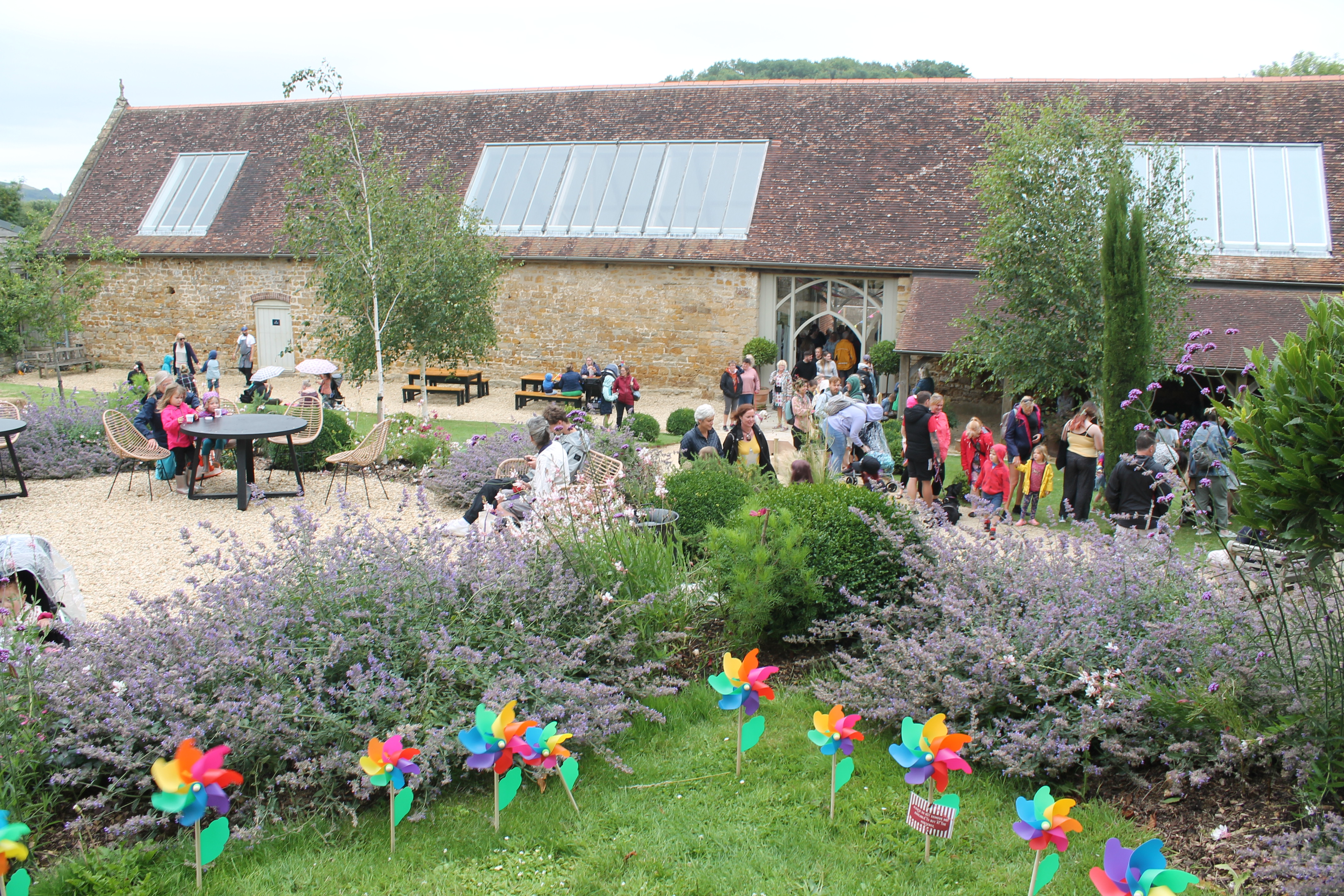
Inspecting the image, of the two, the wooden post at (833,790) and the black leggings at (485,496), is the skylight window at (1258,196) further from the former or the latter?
the wooden post at (833,790)

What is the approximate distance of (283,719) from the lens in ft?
12.5

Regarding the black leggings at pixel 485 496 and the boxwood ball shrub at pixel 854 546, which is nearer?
the boxwood ball shrub at pixel 854 546

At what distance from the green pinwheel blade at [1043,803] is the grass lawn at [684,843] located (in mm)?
607

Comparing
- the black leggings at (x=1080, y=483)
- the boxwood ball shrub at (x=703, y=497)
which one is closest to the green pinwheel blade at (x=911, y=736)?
the boxwood ball shrub at (x=703, y=497)

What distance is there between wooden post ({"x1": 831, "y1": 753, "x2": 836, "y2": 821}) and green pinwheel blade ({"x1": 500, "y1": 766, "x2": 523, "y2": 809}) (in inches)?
48.4

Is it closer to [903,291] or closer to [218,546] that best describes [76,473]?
[218,546]

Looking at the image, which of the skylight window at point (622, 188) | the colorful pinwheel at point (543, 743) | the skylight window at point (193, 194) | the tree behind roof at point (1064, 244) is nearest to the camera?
the colorful pinwheel at point (543, 743)

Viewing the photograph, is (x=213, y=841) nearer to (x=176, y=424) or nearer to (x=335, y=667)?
(x=335, y=667)

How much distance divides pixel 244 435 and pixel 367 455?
1.24 meters

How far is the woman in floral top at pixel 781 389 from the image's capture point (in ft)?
55.1

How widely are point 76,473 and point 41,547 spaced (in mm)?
6413

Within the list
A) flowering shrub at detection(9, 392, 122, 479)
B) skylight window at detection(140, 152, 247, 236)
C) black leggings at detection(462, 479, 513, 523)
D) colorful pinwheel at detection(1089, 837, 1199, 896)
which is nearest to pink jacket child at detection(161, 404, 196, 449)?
flowering shrub at detection(9, 392, 122, 479)

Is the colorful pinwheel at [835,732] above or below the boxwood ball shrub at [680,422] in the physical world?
below

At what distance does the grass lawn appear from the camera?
3.35m
